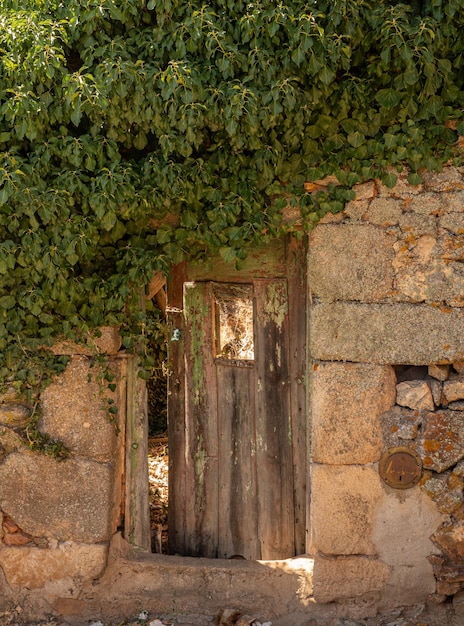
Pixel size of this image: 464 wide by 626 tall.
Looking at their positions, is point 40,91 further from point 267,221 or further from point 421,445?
point 421,445

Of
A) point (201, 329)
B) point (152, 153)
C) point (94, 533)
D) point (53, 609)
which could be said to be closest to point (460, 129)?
point (152, 153)

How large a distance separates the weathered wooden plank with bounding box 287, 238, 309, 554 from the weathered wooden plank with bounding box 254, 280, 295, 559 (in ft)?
0.10

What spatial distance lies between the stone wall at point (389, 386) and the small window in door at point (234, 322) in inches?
22.6

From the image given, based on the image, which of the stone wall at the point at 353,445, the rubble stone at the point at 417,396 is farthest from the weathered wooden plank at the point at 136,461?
the rubble stone at the point at 417,396

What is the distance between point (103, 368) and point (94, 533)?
2.89 ft

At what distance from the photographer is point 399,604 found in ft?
13.6

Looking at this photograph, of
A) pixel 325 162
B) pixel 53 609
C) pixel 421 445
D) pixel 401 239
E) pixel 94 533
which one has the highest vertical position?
pixel 325 162

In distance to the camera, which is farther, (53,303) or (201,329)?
(201,329)

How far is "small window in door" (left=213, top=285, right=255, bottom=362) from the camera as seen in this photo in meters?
4.59

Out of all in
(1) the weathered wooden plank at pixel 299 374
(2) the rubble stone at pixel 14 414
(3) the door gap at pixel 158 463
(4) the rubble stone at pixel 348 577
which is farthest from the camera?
(3) the door gap at pixel 158 463

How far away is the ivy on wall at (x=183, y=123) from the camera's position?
12.2 ft

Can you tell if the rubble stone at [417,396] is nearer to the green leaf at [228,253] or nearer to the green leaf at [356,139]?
the green leaf at [228,253]

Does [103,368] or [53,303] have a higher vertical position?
[53,303]

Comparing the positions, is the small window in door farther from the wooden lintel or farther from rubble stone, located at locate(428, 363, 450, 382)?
rubble stone, located at locate(428, 363, 450, 382)
